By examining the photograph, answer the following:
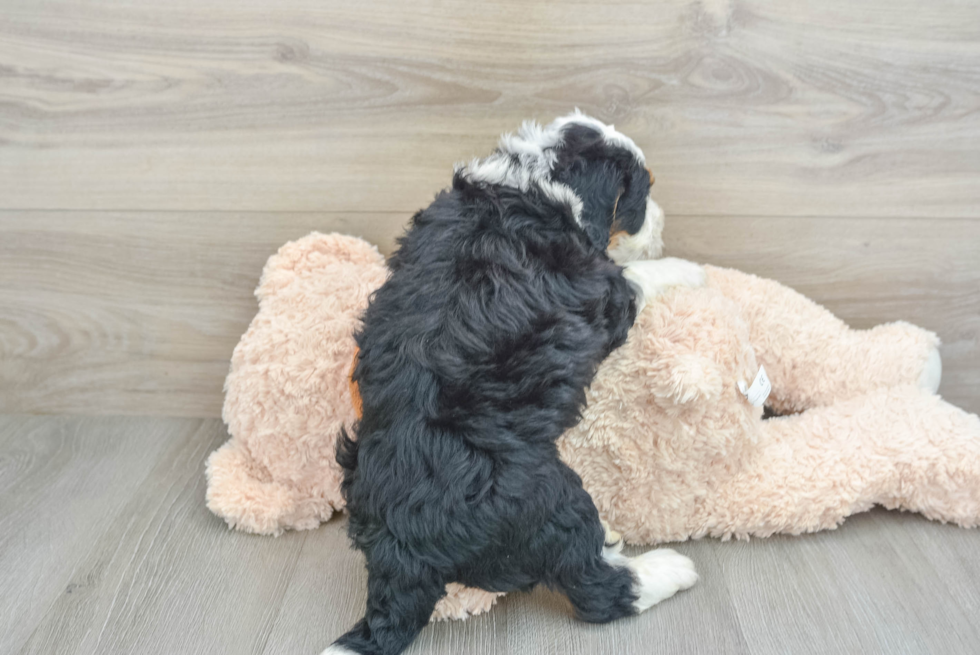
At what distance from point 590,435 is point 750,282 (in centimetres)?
51

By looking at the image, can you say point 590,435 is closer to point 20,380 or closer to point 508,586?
point 508,586

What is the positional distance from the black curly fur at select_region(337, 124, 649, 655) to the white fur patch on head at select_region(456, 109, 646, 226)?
2cm

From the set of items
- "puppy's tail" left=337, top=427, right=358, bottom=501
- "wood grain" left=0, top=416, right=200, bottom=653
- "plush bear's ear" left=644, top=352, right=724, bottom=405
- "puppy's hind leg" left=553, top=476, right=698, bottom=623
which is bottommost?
"wood grain" left=0, top=416, right=200, bottom=653

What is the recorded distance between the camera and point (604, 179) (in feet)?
3.57

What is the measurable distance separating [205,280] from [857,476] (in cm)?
134

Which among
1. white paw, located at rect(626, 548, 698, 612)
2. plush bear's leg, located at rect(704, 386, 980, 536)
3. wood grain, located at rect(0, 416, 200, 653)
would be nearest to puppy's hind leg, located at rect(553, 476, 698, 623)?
white paw, located at rect(626, 548, 698, 612)

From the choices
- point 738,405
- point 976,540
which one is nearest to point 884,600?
point 976,540

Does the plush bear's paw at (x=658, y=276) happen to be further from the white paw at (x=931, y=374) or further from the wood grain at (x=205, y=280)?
the white paw at (x=931, y=374)

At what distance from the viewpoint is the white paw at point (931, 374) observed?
1383 millimetres

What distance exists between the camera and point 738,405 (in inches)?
45.3

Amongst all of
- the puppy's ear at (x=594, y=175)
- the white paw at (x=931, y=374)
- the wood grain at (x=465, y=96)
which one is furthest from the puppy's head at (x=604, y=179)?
the white paw at (x=931, y=374)

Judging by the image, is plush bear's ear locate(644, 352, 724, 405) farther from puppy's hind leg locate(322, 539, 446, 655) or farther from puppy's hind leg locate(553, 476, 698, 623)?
puppy's hind leg locate(322, 539, 446, 655)

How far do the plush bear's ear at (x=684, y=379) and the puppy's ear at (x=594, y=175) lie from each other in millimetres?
205

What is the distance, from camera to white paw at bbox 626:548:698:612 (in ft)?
3.60
